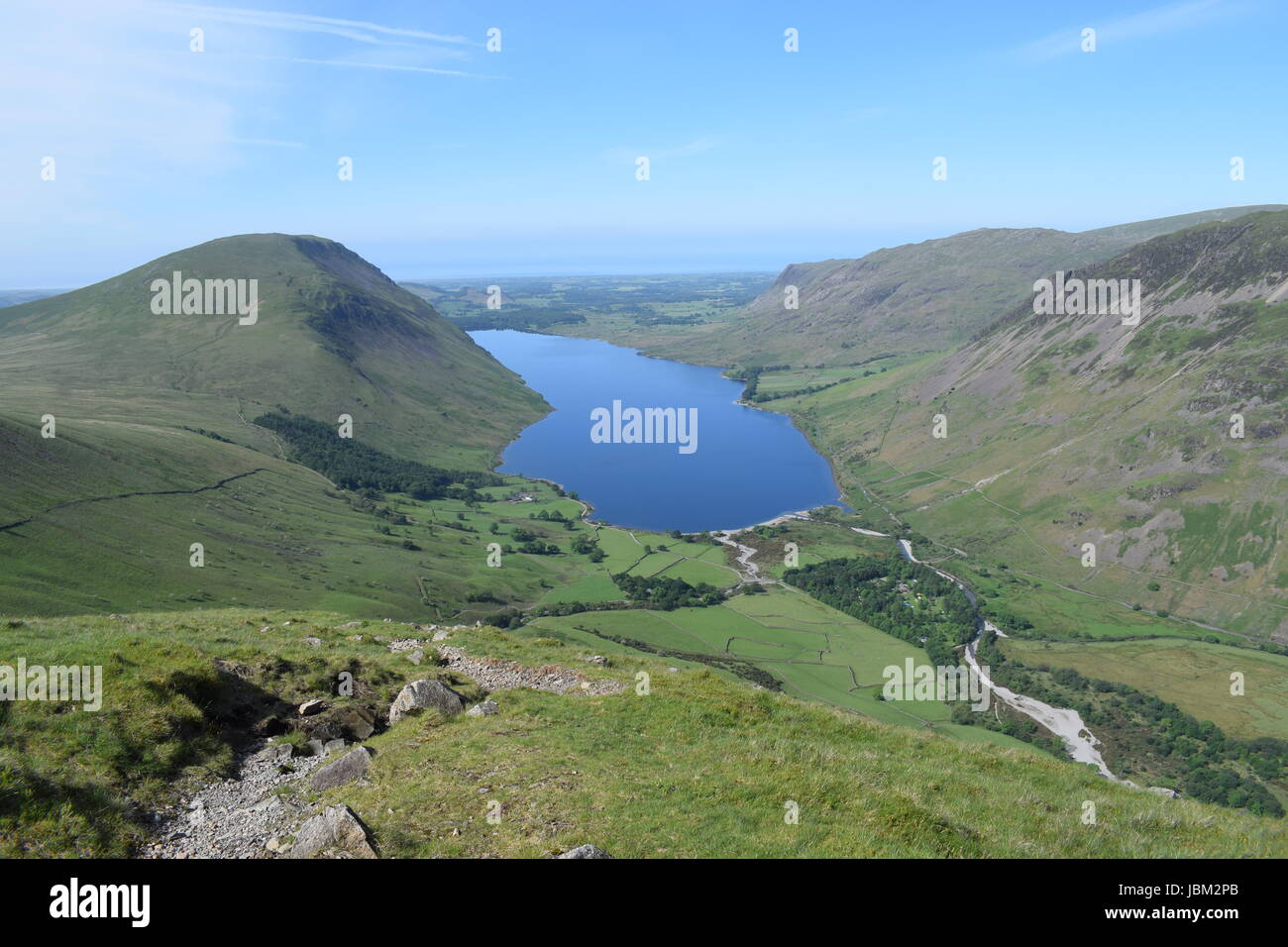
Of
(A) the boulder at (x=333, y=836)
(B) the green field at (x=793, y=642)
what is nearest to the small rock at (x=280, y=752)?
(A) the boulder at (x=333, y=836)

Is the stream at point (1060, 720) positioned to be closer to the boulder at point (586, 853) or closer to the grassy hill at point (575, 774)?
the grassy hill at point (575, 774)

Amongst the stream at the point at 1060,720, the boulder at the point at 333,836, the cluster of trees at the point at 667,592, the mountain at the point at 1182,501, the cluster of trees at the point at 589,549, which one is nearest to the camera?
the boulder at the point at 333,836

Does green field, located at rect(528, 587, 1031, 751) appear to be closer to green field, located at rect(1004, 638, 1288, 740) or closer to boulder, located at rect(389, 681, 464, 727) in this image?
green field, located at rect(1004, 638, 1288, 740)

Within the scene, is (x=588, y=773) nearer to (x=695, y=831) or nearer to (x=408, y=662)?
(x=695, y=831)

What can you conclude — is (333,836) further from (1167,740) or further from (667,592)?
(667,592)

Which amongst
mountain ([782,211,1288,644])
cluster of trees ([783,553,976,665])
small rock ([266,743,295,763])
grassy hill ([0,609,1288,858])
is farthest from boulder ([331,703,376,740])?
mountain ([782,211,1288,644])

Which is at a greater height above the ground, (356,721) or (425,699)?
(425,699)

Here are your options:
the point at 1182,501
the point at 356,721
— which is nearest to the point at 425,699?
the point at 356,721
